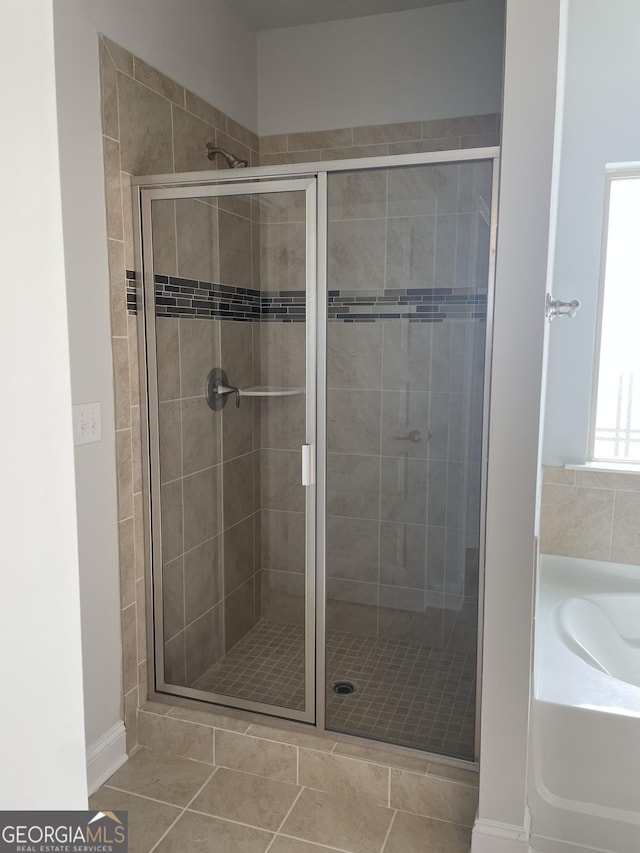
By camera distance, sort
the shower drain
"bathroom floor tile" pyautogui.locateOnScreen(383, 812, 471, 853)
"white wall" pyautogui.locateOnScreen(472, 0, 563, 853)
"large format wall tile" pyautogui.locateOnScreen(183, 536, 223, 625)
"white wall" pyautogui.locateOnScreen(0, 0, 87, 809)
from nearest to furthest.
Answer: "white wall" pyautogui.locateOnScreen(0, 0, 87, 809), "white wall" pyautogui.locateOnScreen(472, 0, 563, 853), "bathroom floor tile" pyautogui.locateOnScreen(383, 812, 471, 853), the shower drain, "large format wall tile" pyautogui.locateOnScreen(183, 536, 223, 625)

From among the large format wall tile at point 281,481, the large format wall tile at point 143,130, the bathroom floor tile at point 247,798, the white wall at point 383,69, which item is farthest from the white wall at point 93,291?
the white wall at point 383,69

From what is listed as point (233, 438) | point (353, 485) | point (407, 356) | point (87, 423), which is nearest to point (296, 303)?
point (407, 356)

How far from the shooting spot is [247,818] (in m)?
1.97

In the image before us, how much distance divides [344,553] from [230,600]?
1.55ft

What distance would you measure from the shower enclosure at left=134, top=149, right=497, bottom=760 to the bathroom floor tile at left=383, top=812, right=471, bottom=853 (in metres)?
0.20

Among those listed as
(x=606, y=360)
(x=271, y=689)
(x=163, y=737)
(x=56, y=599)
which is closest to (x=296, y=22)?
(x=606, y=360)

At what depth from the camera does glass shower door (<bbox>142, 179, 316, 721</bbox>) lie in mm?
2084

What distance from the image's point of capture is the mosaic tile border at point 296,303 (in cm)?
192

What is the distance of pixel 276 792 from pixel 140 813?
0.42 meters

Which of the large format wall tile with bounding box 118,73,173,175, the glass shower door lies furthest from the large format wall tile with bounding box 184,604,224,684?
the large format wall tile with bounding box 118,73,173,175

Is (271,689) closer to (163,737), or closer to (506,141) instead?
(163,737)

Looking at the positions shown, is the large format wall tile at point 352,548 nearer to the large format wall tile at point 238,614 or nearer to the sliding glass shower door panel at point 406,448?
the sliding glass shower door panel at point 406,448

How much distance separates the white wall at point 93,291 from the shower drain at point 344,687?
74 cm

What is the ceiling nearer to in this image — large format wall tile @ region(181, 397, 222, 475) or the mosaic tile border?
the mosaic tile border
